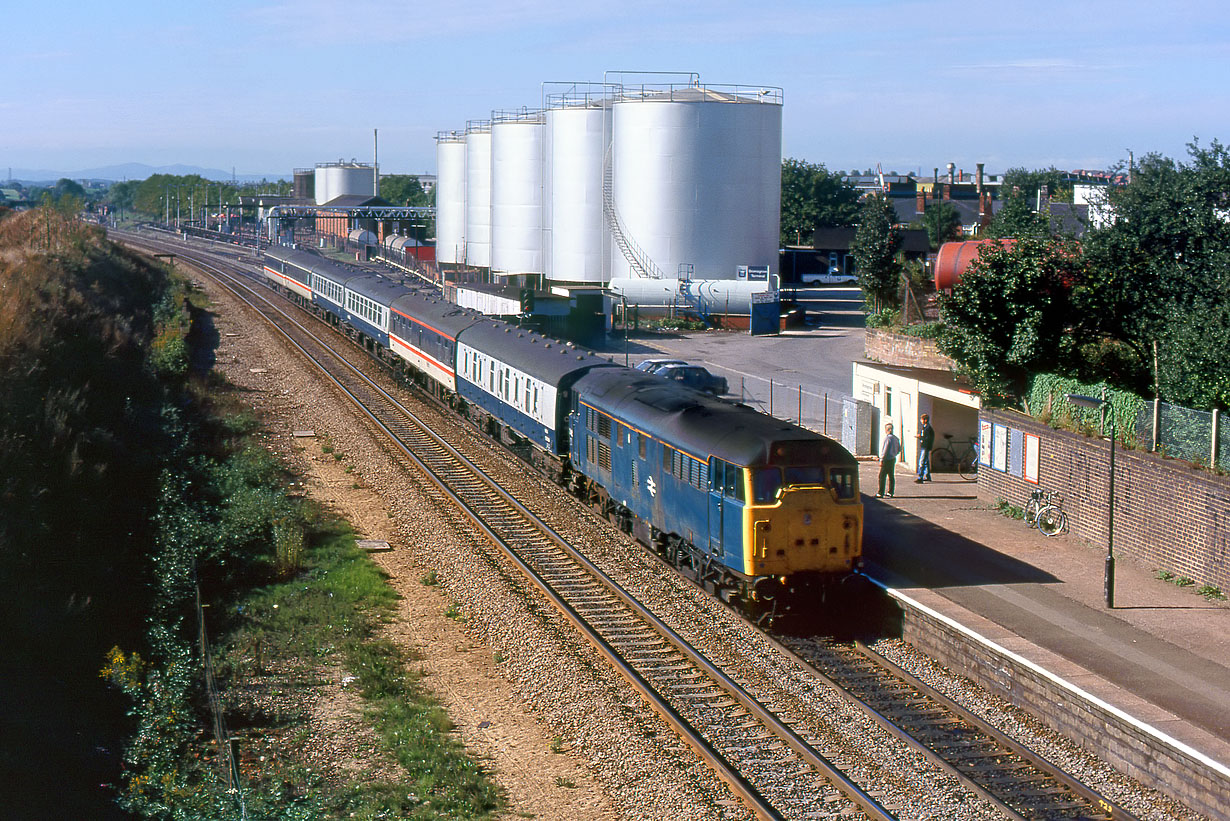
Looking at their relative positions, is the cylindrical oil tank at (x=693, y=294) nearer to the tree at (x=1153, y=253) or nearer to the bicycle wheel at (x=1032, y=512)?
the tree at (x=1153, y=253)

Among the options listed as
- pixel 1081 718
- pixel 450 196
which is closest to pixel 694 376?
pixel 1081 718

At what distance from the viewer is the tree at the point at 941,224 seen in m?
81.7

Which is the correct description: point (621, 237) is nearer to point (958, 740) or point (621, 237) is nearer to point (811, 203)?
point (811, 203)

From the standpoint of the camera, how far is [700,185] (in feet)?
195

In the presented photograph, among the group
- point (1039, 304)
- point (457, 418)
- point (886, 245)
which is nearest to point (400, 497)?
point (457, 418)

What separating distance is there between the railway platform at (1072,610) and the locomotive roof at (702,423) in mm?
2548

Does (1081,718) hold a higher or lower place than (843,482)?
lower

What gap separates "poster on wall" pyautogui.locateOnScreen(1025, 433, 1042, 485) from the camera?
67.5 ft

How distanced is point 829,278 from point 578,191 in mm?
25335

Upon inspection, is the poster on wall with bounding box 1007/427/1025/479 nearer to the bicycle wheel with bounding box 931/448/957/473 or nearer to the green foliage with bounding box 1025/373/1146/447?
the green foliage with bounding box 1025/373/1146/447

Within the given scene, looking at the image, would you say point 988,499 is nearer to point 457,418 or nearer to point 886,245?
point 457,418

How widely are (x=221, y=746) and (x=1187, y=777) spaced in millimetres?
9737

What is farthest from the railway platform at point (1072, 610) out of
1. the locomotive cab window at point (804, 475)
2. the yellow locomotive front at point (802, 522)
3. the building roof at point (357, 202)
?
the building roof at point (357, 202)

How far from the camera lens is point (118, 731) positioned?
13852 mm
